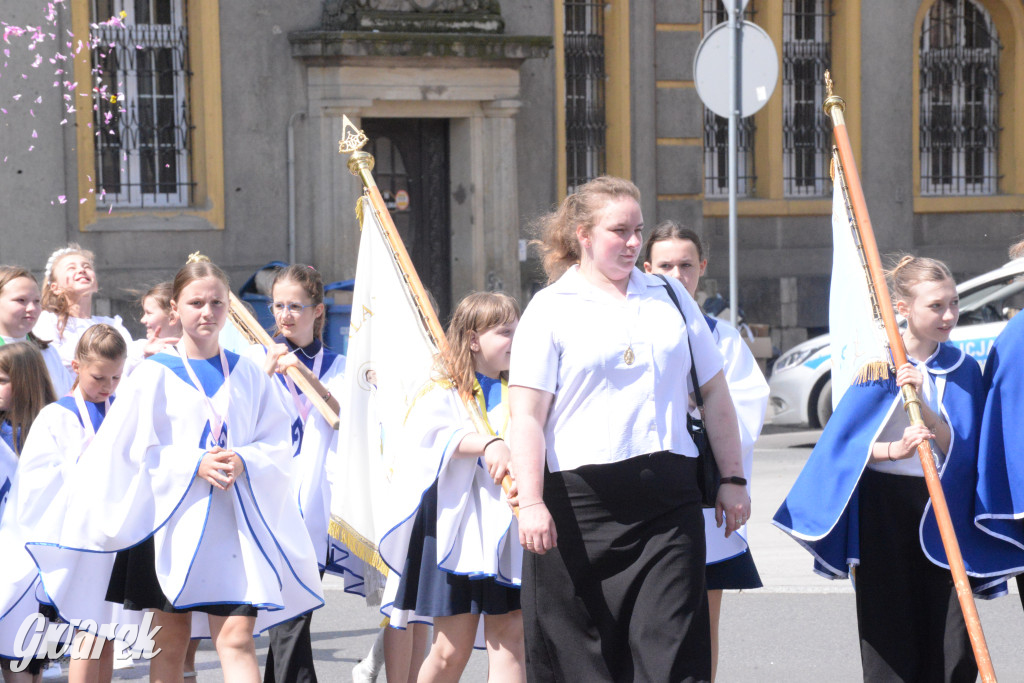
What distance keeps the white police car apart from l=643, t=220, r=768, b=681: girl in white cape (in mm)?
6749

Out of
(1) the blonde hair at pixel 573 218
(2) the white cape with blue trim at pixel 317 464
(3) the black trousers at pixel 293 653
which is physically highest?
(1) the blonde hair at pixel 573 218

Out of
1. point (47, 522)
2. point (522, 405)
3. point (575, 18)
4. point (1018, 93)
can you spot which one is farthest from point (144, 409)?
point (1018, 93)

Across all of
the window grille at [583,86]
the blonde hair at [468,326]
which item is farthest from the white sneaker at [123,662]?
the window grille at [583,86]

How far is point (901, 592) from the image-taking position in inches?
198

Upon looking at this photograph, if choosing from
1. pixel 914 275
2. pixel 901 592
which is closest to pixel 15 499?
Answer: pixel 901 592

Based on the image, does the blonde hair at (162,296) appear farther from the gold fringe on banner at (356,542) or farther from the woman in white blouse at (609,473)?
the woman in white blouse at (609,473)

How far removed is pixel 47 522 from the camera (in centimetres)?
541

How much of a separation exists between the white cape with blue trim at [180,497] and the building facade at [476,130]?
27.0ft

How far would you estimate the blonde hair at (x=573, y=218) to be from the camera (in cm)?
448

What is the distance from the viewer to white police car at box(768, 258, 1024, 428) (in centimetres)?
1200

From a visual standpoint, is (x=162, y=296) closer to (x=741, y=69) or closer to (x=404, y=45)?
(x=741, y=69)

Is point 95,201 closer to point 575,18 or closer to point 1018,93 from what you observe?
point 575,18

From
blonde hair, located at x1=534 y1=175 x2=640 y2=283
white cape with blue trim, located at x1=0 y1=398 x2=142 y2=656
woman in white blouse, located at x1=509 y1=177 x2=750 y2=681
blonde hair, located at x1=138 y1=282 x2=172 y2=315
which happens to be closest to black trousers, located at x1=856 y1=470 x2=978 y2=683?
woman in white blouse, located at x1=509 y1=177 x2=750 y2=681

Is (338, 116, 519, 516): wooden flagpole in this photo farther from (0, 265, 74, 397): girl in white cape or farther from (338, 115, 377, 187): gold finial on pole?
(0, 265, 74, 397): girl in white cape
